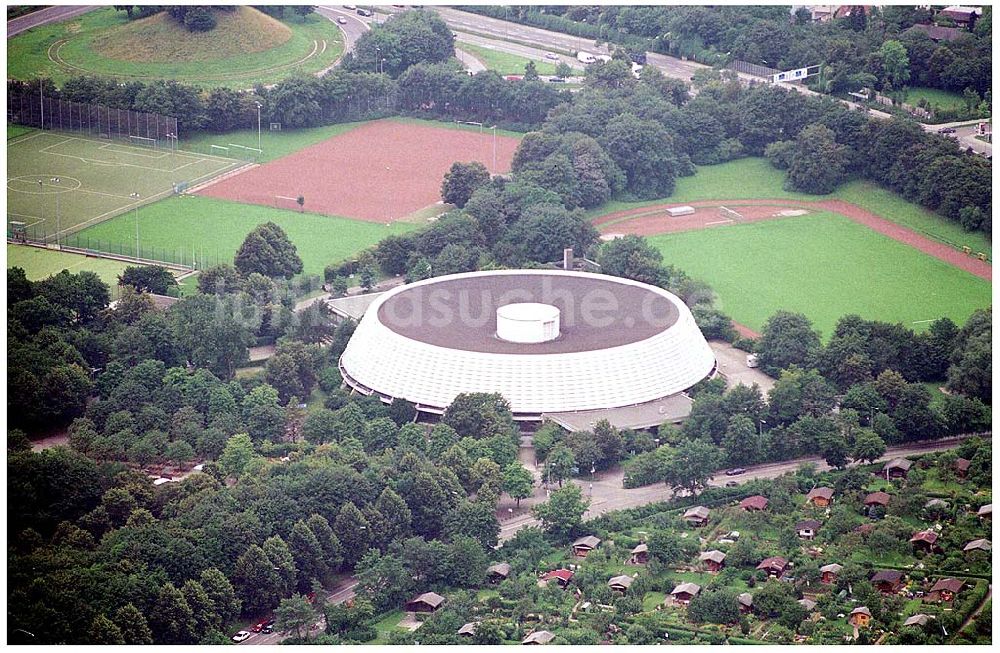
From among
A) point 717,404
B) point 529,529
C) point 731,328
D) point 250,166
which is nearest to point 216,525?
point 529,529

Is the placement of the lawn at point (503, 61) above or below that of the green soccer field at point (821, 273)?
above

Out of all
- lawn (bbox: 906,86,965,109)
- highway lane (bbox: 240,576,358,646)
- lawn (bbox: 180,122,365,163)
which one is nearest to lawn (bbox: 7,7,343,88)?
lawn (bbox: 180,122,365,163)

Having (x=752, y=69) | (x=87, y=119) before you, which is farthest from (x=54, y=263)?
(x=752, y=69)

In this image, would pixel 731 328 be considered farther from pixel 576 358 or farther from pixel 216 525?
pixel 216 525

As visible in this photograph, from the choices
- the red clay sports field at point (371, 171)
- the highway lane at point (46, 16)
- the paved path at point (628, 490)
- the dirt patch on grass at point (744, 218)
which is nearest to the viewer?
the paved path at point (628, 490)

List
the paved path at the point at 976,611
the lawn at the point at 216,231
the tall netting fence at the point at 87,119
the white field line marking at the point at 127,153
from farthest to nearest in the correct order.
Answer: the tall netting fence at the point at 87,119 → the white field line marking at the point at 127,153 → the lawn at the point at 216,231 → the paved path at the point at 976,611

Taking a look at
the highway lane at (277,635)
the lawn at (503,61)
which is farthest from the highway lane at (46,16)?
the highway lane at (277,635)

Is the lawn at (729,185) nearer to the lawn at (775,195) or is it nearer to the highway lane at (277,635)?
the lawn at (775,195)
